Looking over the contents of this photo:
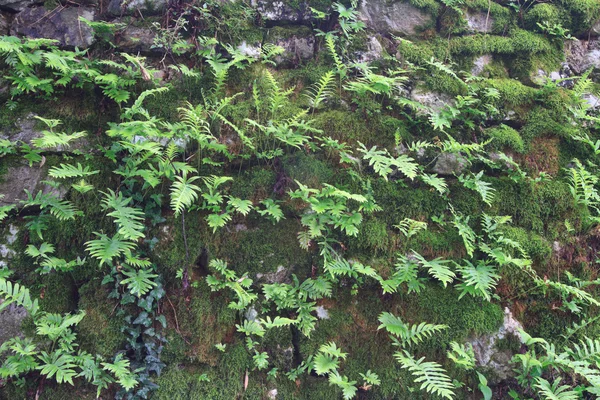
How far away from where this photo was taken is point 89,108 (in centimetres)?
416

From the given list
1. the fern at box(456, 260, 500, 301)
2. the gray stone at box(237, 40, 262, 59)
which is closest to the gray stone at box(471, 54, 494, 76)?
the fern at box(456, 260, 500, 301)

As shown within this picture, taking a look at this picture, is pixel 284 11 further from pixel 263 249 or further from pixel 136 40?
pixel 263 249

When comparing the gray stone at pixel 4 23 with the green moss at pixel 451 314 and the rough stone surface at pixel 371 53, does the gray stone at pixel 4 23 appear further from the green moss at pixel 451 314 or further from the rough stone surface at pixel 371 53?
the green moss at pixel 451 314

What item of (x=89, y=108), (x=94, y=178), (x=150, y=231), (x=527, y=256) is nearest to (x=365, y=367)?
(x=527, y=256)

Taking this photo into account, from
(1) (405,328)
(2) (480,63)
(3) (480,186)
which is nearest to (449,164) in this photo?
(3) (480,186)

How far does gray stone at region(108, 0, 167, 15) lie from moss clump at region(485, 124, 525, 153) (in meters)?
4.32

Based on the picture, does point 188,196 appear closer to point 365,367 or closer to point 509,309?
point 365,367

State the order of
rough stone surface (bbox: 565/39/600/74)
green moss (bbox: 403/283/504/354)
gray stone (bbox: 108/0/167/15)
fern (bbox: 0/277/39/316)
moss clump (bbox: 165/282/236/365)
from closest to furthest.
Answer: fern (bbox: 0/277/39/316), moss clump (bbox: 165/282/236/365), green moss (bbox: 403/283/504/354), gray stone (bbox: 108/0/167/15), rough stone surface (bbox: 565/39/600/74)

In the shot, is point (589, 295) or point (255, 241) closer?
point (589, 295)

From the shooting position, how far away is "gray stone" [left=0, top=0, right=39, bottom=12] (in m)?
4.25

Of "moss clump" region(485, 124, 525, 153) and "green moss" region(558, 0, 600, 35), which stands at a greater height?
"green moss" region(558, 0, 600, 35)

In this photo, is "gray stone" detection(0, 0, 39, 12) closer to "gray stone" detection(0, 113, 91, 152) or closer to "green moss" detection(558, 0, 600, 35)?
"gray stone" detection(0, 113, 91, 152)

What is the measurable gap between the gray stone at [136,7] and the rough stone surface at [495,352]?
5.24 m

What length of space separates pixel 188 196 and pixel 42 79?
223 cm
